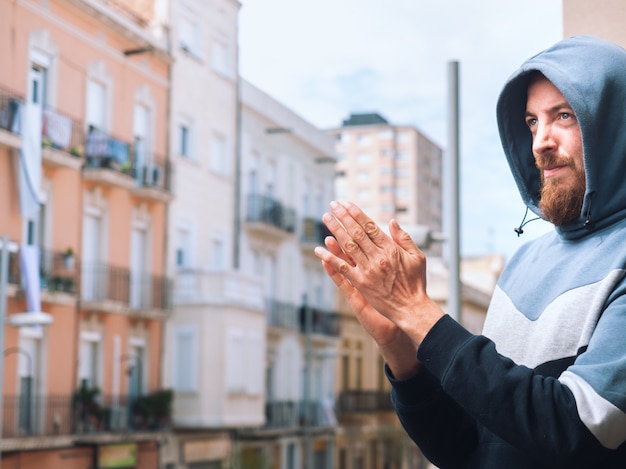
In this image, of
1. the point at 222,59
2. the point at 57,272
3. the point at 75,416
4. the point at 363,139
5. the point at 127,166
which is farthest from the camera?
the point at 363,139

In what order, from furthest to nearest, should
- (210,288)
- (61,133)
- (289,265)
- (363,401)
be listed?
(363,401), (289,265), (210,288), (61,133)

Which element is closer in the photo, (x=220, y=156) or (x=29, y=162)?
(x=29, y=162)

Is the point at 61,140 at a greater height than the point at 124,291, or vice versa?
the point at 61,140

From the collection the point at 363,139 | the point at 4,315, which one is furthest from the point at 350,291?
the point at 363,139

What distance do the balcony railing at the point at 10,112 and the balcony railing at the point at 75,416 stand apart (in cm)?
246

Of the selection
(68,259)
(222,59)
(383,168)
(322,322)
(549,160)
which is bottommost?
(549,160)

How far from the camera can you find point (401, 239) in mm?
950

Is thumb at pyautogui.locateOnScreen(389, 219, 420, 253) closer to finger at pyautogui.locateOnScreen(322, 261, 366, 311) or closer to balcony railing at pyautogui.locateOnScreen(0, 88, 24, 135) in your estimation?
finger at pyautogui.locateOnScreen(322, 261, 366, 311)

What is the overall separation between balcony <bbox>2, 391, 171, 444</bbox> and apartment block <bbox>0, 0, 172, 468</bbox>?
0.06ft

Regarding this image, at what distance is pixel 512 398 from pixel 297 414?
1840 cm

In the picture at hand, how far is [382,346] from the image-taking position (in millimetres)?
1021

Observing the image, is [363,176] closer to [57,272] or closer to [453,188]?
[57,272]

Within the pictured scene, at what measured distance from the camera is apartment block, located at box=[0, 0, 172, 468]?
1156cm

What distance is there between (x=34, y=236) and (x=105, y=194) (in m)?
1.39
